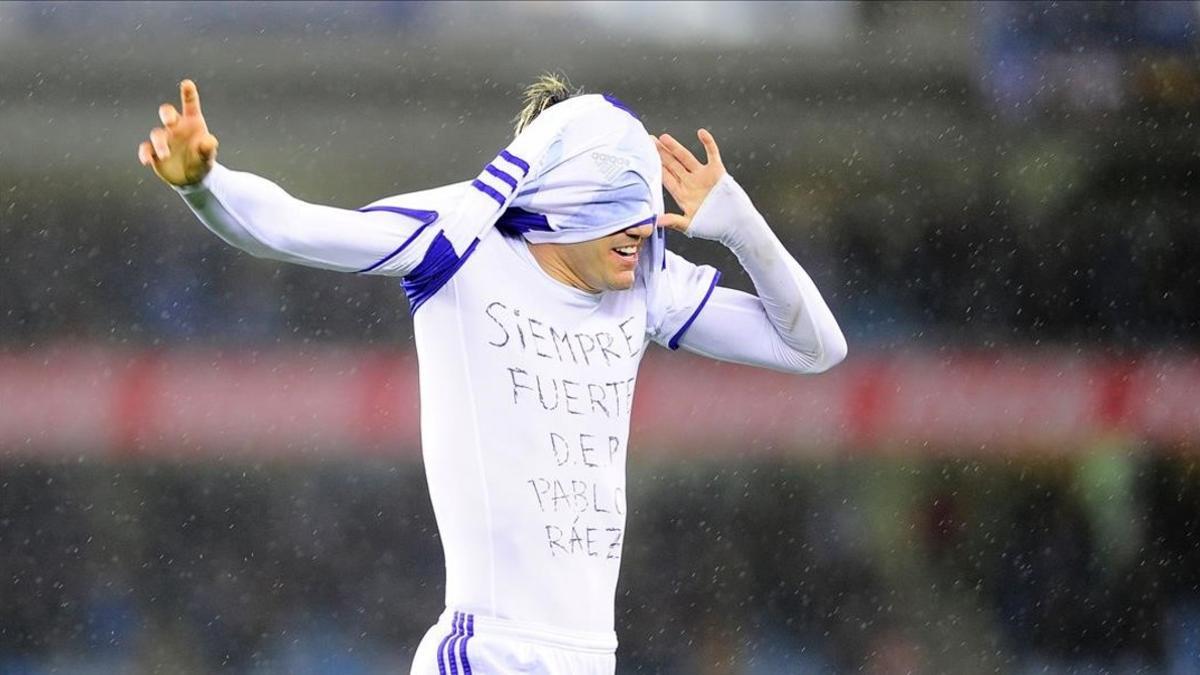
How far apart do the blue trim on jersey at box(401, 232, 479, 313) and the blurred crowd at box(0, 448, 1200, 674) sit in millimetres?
2679

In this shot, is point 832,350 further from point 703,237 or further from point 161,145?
point 161,145

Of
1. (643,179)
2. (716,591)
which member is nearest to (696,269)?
(643,179)

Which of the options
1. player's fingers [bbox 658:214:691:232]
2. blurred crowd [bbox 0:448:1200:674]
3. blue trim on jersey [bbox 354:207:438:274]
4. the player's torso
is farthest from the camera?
blurred crowd [bbox 0:448:1200:674]

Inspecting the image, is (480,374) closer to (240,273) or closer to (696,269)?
(696,269)

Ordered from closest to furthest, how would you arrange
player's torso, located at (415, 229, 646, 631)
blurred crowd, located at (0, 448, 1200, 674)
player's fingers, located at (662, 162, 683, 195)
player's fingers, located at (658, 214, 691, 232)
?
player's torso, located at (415, 229, 646, 631), player's fingers, located at (658, 214, 691, 232), player's fingers, located at (662, 162, 683, 195), blurred crowd, located at (0, 448, 1200, 674)

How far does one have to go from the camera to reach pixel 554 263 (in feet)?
8.01

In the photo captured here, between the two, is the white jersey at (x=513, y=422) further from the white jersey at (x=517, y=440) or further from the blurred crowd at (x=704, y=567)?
the blurred crowd at (x=704, y=567)

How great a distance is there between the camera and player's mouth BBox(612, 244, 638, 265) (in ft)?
7.99

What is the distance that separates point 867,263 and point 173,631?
87.7 inches

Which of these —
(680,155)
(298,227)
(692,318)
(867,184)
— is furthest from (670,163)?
(867,184)

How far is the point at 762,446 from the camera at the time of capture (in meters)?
5.20

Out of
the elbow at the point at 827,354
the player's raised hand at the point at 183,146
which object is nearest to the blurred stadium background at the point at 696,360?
the elbow at the point at 827,354

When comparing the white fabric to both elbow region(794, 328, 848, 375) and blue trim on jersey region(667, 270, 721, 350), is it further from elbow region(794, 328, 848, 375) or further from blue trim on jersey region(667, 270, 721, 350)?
elbow region(794, 328, 848, 375)

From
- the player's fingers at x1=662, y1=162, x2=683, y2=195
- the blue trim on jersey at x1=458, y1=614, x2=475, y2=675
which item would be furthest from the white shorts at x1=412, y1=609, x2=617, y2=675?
the player's fingers at x1=662, y1=162, x2=683, y2=195
